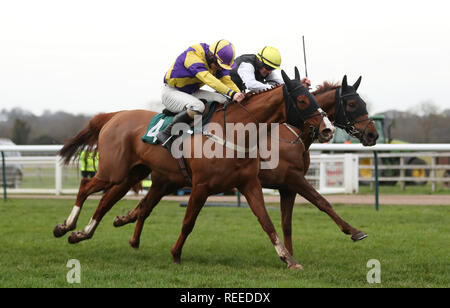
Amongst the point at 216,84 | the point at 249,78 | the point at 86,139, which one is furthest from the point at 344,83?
the point at 86,139

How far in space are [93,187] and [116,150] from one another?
44cm

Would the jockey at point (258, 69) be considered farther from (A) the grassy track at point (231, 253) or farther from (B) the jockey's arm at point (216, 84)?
(A) the grassy track at point (231, 253)

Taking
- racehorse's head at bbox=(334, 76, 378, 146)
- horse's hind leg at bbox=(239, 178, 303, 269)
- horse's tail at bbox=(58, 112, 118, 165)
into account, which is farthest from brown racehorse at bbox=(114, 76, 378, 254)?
horse's tail at bbox=(58, 112, 118, 165)

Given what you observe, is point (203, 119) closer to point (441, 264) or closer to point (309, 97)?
point (309, 97)

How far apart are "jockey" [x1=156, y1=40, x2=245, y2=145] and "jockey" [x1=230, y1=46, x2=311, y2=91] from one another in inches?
12.4

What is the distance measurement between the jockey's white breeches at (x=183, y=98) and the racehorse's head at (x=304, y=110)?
722 mm

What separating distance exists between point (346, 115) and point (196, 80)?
1410mm

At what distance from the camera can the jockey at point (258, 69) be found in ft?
19.4

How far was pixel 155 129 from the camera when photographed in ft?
19.1

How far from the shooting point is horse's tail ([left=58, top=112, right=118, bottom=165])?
673 centimetres

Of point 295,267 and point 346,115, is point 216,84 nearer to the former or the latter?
point 346,115

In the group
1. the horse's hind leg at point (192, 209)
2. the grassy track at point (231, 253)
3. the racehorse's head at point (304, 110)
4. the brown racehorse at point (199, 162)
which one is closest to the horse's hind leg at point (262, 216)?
the brown racehorse at point (199, 162)

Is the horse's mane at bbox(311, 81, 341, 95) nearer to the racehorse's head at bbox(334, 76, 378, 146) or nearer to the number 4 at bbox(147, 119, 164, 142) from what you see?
the racehorse's head at bbox(334, 76, 378, 146)
